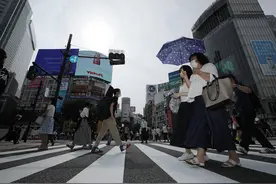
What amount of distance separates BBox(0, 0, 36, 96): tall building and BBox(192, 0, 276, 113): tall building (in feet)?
268

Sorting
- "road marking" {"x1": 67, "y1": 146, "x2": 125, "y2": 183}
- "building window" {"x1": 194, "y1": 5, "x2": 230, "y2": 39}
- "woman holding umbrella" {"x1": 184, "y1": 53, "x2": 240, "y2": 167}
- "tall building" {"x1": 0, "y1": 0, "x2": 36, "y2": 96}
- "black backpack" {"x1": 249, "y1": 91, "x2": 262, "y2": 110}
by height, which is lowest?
"road marking" {"x1": 67, "y1": 146, "x2": 125, "y2": 183}

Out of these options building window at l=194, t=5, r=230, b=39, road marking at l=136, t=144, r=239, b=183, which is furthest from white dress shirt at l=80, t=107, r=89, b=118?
building window at l=194, t=5, r=230, b=39

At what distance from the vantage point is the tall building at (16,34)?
6406 centimetres

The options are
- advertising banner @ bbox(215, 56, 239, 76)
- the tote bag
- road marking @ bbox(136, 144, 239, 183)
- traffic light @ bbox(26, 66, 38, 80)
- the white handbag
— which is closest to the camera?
road marking @ bbox(136, 144, 239, 183)

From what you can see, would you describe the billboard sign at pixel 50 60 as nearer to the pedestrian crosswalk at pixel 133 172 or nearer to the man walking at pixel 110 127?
the man walking at pixel 110 127

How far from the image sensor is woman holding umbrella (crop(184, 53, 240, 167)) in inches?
70.1

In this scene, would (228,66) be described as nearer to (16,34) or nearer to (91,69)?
(91,69)

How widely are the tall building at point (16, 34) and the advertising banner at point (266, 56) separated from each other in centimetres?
8806

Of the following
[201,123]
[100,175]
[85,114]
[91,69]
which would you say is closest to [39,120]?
[85,114]

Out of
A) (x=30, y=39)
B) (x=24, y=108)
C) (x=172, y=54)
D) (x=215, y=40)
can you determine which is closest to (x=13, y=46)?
(x=30, y=39)

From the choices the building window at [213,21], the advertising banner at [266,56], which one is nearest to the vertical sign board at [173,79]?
the advertising banner at [266,56]

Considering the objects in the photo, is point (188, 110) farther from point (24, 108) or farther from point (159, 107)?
point (159, 107)

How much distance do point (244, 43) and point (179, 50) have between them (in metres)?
43.8

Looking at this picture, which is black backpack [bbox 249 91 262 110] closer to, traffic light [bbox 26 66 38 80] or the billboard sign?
traffic light [bbox 26 66 38 80]
